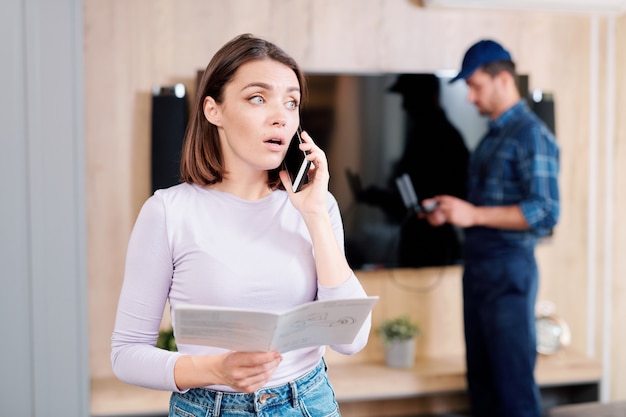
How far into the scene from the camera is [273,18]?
117 inches

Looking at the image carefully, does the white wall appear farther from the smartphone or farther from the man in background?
the man in background

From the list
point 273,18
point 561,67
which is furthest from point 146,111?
point 561,67

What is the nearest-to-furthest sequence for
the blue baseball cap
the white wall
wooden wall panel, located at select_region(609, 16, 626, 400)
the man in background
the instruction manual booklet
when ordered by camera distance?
the instruction manual booklet → the white wall → the man in background → the blue baseball cap → wooden wall panel, located at select_region(609, 16, 626, 400)

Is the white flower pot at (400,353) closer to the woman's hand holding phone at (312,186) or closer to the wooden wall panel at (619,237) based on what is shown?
the wooden wall panel at (619,237)

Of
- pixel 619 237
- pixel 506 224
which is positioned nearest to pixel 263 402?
pixel 506 224

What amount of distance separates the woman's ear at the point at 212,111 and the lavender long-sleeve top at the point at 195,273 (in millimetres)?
123

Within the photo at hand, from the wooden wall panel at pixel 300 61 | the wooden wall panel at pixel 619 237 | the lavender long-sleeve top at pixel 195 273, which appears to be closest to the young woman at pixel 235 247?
the lavender long-sleeve top at pixel 195 273

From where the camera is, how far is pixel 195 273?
1.16 meters

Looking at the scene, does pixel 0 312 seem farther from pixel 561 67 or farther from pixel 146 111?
pixel 561 67

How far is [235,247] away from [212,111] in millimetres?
230

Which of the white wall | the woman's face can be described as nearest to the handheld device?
the white wall

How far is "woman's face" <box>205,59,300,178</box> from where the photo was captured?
3.92ft

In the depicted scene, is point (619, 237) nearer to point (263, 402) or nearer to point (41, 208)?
point (41, 208)

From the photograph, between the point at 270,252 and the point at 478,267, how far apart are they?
1.62 meters
